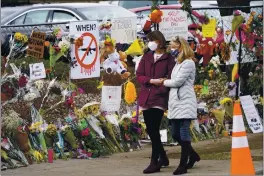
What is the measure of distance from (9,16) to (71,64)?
24.1ft

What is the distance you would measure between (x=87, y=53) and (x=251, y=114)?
3.23 meters

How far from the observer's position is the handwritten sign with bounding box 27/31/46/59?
11398 mm

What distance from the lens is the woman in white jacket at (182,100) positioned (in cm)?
973

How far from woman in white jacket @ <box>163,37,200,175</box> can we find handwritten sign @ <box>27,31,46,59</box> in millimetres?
2324

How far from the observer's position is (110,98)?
1185 centimetres

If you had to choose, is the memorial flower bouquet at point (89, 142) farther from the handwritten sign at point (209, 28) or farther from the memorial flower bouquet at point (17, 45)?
the handwritten sign at point (209, 28)

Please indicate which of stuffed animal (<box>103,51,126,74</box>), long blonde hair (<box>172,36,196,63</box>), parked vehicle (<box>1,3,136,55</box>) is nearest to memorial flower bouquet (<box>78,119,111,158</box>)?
stuffed animal (<box>103,51,126,74</box>)

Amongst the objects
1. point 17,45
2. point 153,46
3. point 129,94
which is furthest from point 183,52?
point 17,45

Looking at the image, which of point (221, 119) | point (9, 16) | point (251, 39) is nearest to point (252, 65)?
point (251, 39)

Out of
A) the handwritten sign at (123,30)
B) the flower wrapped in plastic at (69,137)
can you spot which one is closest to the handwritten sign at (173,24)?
the handwritten sign at (123,30)

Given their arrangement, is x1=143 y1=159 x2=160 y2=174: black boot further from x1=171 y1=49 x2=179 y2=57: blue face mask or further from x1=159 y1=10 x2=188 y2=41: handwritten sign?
x1=159 y1=10 x2=188 y2=41: handwritten sign

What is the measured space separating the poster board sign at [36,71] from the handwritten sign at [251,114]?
376 cm

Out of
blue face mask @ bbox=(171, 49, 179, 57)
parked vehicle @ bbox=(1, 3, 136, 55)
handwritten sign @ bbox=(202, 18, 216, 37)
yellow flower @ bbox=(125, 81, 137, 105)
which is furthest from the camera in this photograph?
parked vehicle @ bbox=(1, 3, 136, 55)

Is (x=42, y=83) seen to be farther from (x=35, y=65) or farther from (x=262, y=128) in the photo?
(x=262, y=128)
